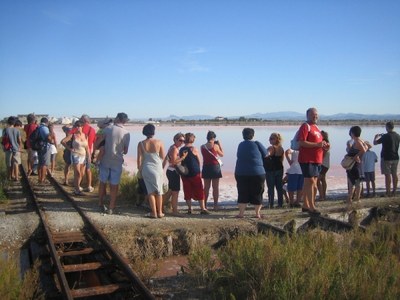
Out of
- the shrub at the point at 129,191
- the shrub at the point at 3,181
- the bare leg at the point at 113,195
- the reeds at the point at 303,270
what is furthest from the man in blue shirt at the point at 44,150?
the reeds at the point at 303,270

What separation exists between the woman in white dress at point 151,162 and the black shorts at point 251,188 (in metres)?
1.53

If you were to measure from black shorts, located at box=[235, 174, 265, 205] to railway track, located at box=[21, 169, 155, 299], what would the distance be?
2.85 m

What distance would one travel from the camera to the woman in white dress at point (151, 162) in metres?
7.46

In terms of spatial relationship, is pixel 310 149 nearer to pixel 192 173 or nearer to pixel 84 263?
pixel 192 173

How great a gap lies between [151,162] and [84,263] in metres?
2.40

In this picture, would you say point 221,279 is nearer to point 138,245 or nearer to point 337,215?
point 138,245

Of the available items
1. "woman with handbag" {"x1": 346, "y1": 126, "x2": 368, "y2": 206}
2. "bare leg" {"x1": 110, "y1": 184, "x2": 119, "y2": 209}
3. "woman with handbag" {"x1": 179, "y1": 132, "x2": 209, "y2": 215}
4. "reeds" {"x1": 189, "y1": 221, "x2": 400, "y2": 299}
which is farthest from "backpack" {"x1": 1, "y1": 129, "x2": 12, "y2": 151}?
"woman with handbag" {"x1": 346, "y1": 126, "x2": 368, "y2": 206}

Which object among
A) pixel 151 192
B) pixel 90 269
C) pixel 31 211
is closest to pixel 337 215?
pixel 151 192

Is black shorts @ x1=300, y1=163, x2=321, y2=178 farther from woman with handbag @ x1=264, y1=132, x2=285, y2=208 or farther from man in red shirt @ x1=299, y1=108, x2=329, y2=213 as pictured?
woman with handbag @ x1=264, y1=132, x2=285, y2=208

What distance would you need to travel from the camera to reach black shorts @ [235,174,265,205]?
7.73 metres

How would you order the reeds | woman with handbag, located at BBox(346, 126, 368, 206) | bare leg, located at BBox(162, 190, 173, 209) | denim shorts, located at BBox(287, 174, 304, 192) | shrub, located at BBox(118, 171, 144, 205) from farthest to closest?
1. shrub, located at BBox(118, 171, 144, 205)
2. denim shorts, located at BBox(287, 174, 304, 192)
3. woman with handbag, located at BBox(346, 126, 368, 206)
4. bare leg, located at BBox(162, 190, 173, 209)
5. the reeds

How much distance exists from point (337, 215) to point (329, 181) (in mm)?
7743

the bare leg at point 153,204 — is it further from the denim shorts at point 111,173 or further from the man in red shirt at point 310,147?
the man in red shirt at point 310,147

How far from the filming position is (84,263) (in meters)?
5.67
